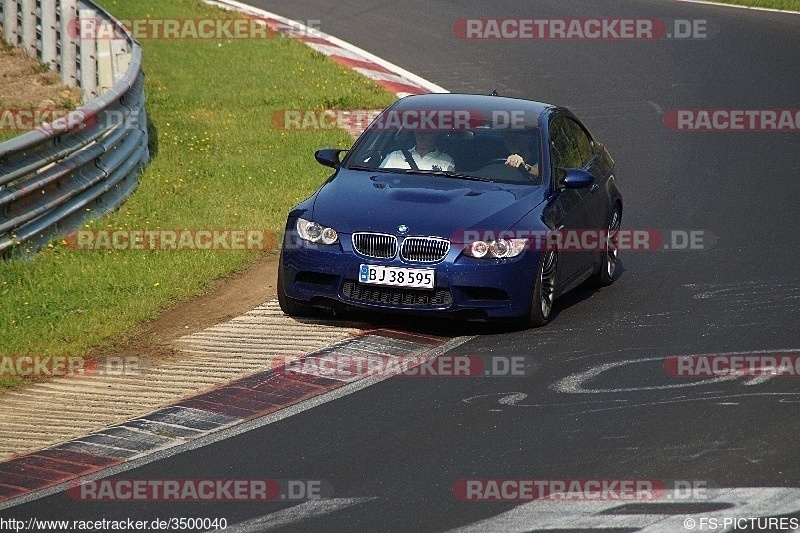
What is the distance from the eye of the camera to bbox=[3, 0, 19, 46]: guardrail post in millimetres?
20406

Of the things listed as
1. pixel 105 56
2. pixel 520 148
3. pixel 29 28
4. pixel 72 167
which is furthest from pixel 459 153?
pixel 29 28

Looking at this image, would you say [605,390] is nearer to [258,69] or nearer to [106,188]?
[106,188]

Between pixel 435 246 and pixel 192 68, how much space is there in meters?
12.7

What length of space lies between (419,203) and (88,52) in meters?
9.63

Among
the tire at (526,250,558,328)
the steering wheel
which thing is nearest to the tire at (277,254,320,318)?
the tire at (526,250,558,328)

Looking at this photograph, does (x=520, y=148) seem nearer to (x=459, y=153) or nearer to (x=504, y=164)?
(x=504, y=164)

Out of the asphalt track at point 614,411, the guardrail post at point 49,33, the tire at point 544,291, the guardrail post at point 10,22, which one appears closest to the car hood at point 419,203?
the tire at point 544,291

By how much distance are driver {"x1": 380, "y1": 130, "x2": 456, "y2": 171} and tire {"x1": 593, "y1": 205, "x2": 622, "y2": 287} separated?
71.0 inches

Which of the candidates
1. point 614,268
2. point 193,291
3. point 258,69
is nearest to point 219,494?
point 193,291

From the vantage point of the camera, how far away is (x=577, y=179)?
10828 millimetres

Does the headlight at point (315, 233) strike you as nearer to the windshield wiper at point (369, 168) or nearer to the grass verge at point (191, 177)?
the windshield wiper at point (369, 168)

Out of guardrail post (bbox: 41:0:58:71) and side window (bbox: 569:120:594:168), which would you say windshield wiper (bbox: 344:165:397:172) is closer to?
side window (bbox: 569:120:594:168)

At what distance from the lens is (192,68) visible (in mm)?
21719

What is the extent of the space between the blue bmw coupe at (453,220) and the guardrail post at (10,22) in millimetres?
10582
